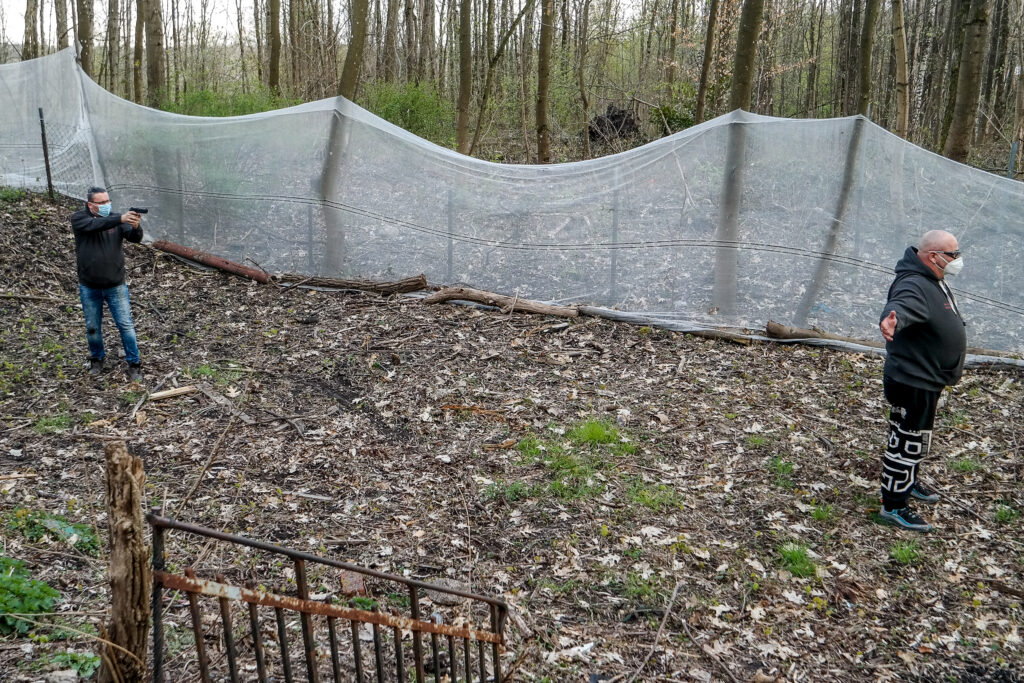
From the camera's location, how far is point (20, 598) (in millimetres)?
3389

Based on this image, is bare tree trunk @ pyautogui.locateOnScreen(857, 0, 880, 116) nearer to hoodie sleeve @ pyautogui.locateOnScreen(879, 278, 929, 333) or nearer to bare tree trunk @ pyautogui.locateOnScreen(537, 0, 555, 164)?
bare tree trunk @ pyautogui.locateOnScreen(537, 0, 555, 164)

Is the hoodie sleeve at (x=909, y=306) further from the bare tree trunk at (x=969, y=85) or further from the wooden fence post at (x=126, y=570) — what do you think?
the bare tree trunk at (x=969, y=85)

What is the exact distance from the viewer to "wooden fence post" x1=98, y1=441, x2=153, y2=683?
1.90m

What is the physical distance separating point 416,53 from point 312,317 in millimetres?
11806

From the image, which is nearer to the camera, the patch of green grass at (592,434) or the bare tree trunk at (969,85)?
the patch of green grass at (592,434)

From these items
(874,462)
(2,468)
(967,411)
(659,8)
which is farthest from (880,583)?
(659,8)

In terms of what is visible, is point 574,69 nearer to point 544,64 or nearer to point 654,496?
point 544,64

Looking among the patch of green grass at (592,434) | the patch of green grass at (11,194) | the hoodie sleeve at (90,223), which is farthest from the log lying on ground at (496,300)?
the patch of green grass at (11,194)

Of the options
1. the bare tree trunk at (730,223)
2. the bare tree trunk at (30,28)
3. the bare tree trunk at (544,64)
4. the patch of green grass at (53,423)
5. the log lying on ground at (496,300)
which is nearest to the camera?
the patch of green grass at (53,423)

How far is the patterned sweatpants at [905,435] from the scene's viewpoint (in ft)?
14.8

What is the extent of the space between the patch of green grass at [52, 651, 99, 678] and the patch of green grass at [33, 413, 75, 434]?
2.81 meters

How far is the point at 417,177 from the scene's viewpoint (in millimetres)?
8523

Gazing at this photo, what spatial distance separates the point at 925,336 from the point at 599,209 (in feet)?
13.3

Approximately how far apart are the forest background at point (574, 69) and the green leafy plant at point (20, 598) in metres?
7.54
